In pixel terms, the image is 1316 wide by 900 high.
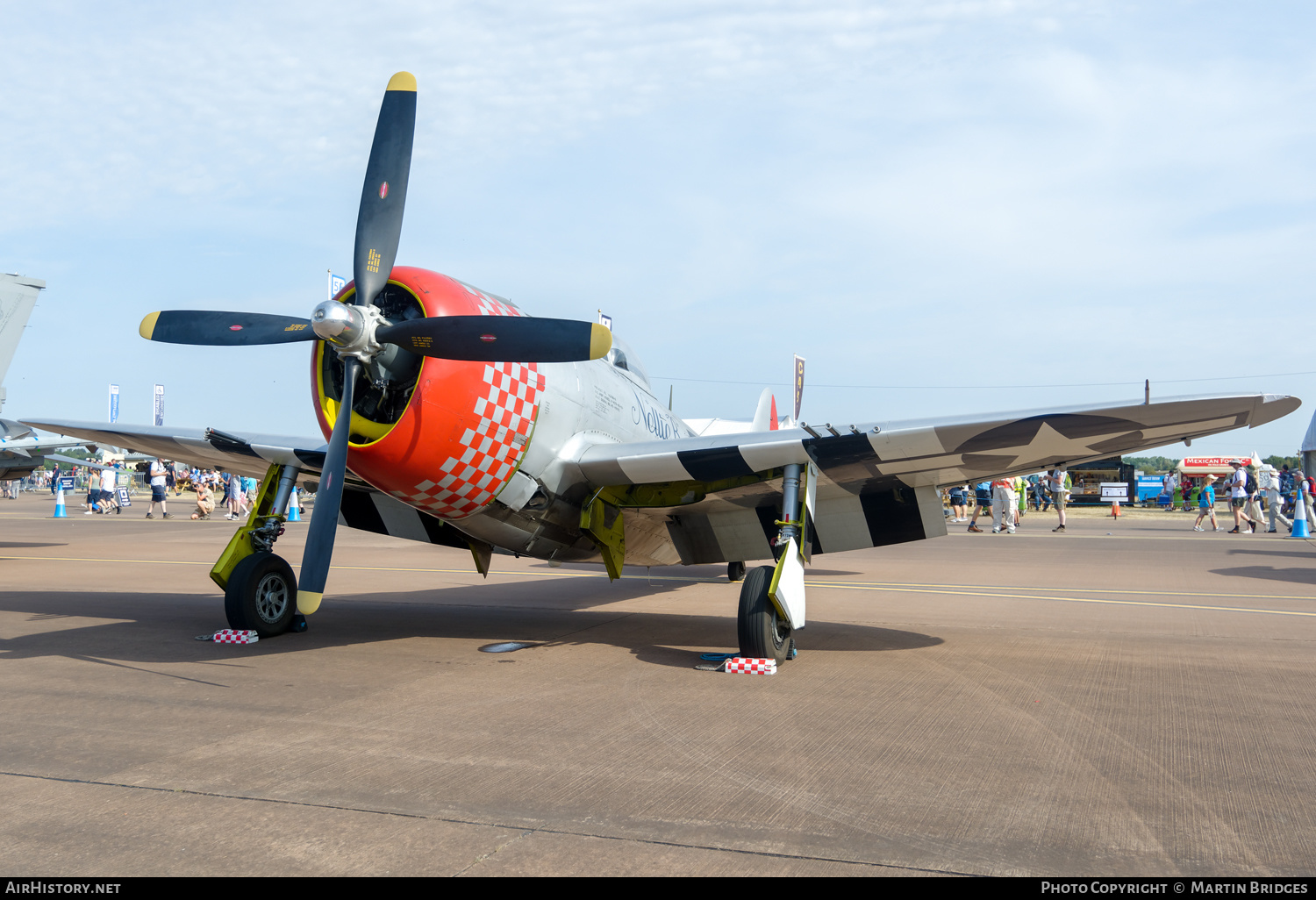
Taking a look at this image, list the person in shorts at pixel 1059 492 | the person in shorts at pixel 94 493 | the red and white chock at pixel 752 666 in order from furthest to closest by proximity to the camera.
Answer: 1. the person in shorts at pixel 94 493
2. the person in shorts at pixel 1059 492
3. the red and white chock at pixel 752 666

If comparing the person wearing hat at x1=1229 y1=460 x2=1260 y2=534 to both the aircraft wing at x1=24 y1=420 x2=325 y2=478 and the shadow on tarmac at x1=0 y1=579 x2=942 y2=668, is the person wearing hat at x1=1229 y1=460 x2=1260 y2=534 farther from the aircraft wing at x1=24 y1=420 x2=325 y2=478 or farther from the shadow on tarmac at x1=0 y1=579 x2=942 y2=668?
the aircraft wing at x1=24 y1=420 x2=325 y2=478

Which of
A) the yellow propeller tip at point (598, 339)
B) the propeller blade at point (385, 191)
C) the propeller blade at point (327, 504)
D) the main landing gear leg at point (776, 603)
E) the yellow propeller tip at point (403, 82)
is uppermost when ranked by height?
the yellow propeller tip at point (403, 82)

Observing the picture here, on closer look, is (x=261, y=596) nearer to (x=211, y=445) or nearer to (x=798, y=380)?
(x=211, y=445)

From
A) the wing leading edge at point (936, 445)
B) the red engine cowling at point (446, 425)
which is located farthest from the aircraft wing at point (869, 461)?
the red engine cowling at point (446, 425)

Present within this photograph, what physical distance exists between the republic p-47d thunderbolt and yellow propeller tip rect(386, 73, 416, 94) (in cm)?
1

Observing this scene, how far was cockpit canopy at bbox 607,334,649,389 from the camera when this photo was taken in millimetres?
8906

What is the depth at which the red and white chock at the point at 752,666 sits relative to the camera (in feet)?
21.8

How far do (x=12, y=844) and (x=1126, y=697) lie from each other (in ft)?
19.5

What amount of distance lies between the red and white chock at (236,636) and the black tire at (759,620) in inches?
160

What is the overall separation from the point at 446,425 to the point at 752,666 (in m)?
2.82

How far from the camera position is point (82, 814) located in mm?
3445

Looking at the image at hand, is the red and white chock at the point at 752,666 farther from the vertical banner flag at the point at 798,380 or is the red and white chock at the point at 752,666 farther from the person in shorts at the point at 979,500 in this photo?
the vertical banner flag at the point at 798,380

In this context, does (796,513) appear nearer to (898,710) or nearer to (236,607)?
(898,710)
